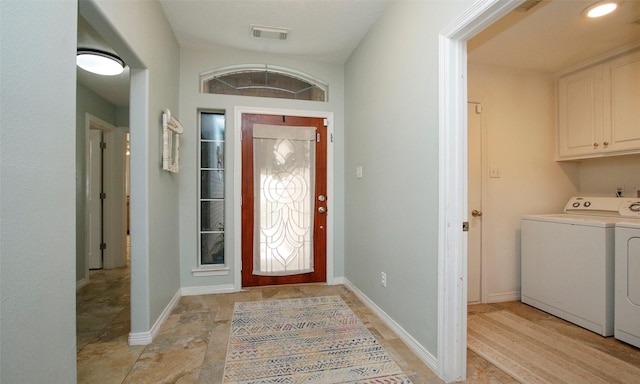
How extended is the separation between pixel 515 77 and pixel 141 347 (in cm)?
417

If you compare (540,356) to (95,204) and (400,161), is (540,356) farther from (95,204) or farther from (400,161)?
(95,204)

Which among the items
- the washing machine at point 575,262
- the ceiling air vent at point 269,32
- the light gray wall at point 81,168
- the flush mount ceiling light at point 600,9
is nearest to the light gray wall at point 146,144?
the ceiling air vent at point 269,32

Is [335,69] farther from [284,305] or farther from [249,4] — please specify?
[284,305]

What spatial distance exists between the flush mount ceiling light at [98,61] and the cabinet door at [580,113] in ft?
14.8

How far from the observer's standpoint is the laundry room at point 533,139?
8.23 ft

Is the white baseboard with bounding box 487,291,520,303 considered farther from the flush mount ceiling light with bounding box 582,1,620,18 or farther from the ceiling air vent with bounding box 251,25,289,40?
the ceiling air vent with bounding box 251,25,289,40

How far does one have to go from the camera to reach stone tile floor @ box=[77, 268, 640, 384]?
168 centimetres

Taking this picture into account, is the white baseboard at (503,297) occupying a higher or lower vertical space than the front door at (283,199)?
lower

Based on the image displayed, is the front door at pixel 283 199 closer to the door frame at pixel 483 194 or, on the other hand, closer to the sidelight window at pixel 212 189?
the sidelight window at pixel 212 189

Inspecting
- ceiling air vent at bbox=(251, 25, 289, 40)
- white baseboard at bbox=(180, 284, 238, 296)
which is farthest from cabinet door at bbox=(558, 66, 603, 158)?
white baseboard at bbox=(180, 284, 238, 296)

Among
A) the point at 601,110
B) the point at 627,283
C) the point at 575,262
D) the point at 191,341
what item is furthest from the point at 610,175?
the point at 191,341

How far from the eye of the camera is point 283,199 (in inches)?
127

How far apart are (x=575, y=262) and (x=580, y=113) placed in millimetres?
1512

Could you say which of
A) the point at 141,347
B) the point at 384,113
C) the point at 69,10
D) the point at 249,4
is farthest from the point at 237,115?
the point at 141,347
